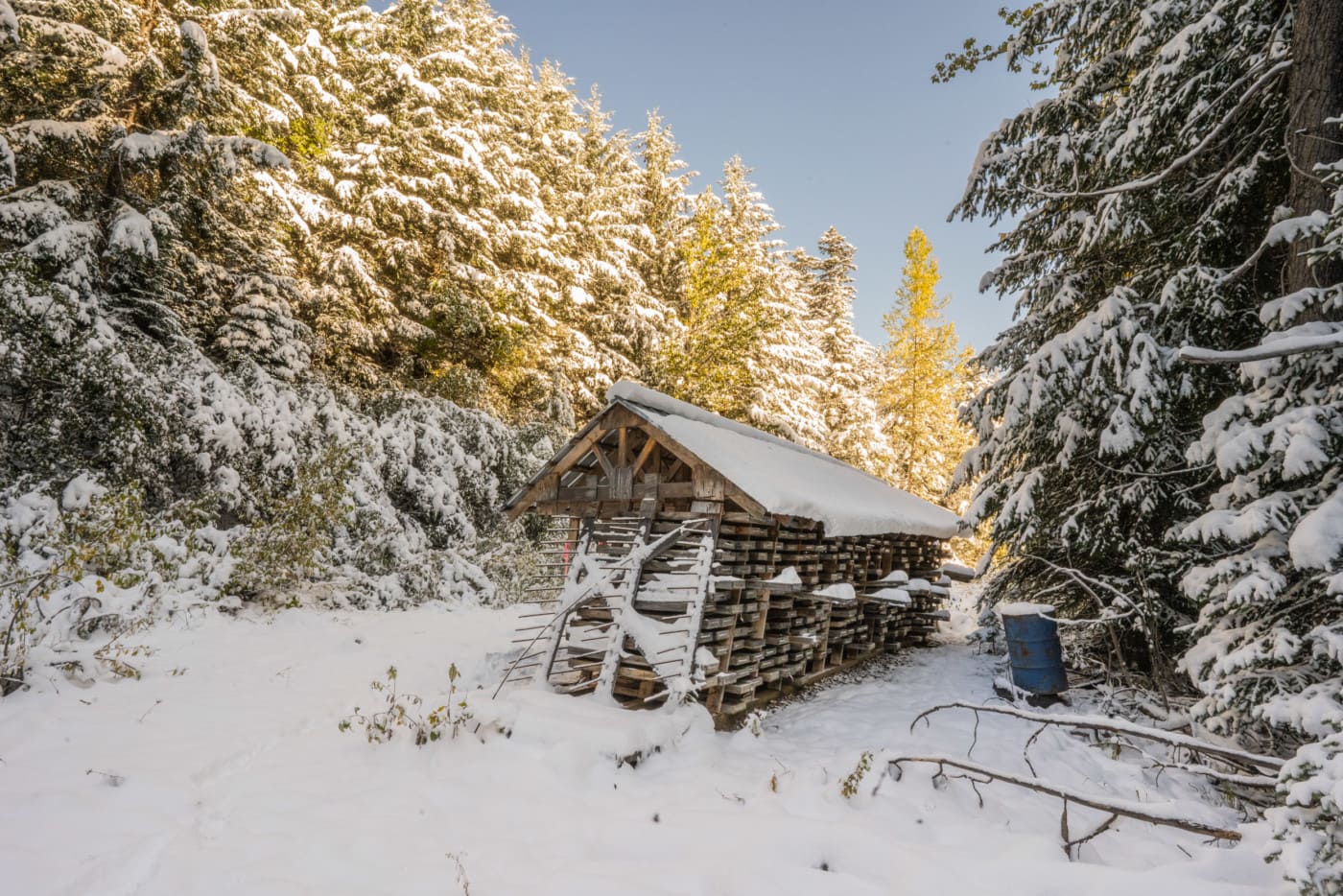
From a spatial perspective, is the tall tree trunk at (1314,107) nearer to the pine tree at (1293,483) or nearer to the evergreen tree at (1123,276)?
the pine tree at (1293,483)

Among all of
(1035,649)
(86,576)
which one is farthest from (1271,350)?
(86,576)

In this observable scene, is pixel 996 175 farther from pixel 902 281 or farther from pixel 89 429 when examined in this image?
pixel 902 281

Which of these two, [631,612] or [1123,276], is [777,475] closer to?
[631,612]

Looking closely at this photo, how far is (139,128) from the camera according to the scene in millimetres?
9836

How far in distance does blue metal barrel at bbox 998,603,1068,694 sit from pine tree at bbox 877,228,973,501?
15113mm

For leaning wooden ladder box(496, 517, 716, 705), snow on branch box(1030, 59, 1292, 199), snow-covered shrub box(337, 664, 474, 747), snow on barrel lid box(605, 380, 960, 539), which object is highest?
snow on branch box(1030, 59, 1292, 199)

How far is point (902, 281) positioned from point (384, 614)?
22.0 m

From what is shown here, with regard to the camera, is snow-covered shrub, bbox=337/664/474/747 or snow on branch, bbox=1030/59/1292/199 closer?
snow-covered shrub, bbox=337/664/474/747

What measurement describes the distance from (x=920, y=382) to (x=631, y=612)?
19498 mm

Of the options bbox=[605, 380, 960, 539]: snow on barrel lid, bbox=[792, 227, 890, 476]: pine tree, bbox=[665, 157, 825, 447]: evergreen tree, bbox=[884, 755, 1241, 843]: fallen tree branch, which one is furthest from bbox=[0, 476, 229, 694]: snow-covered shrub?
bbox=[792, 227, 890, 476]: pine tree

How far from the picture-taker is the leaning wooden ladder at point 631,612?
19.8ft

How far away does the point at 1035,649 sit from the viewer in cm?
697

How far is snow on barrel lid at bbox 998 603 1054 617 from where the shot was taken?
6.79 metres

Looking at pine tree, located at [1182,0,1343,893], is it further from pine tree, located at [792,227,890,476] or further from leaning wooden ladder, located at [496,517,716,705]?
pine tree, located at [792,227,890,476]
